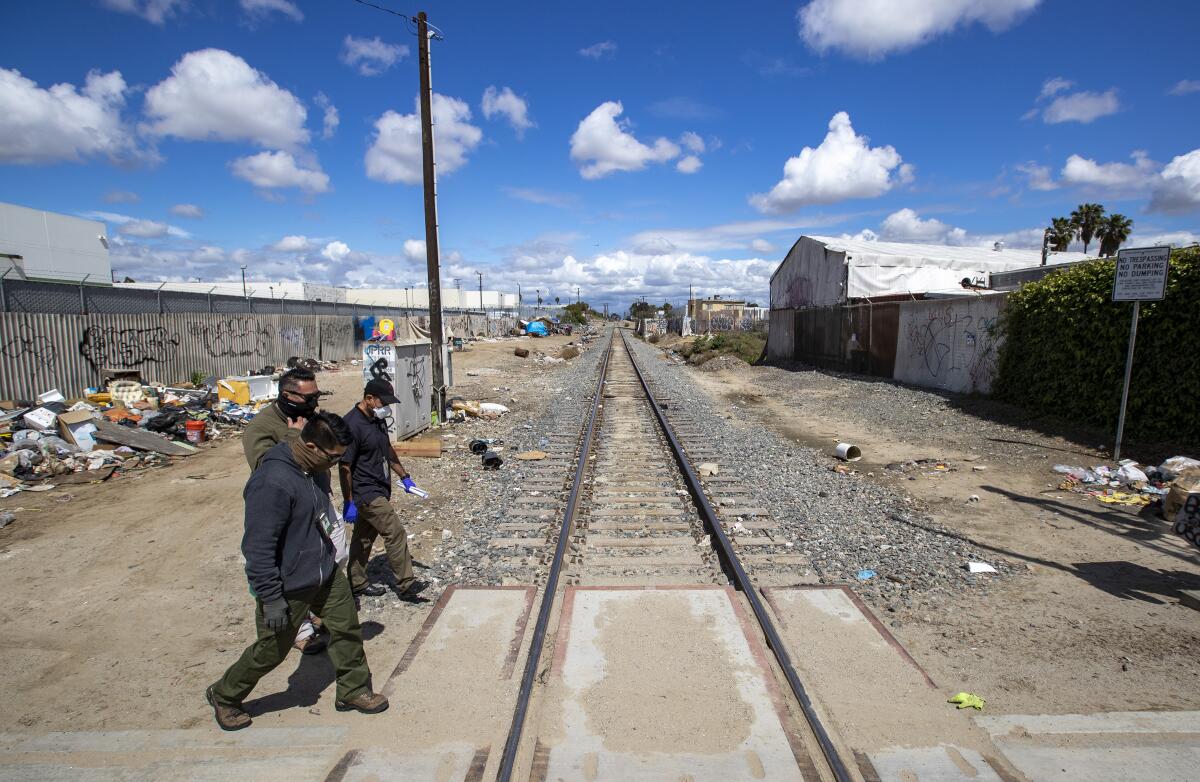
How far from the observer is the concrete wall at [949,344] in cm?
1433

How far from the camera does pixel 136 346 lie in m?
15.3

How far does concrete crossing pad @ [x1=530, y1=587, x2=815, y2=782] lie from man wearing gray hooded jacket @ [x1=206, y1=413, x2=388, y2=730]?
1.12 m

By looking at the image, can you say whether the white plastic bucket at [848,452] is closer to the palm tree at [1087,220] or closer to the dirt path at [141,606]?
the dirt path at [141,606]

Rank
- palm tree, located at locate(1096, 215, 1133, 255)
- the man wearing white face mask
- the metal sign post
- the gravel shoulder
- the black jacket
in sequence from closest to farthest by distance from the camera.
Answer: the black jacket, the gravel shoulder, the man wearing white face mask, the metal sign post, palm tree, located at locate(1096, 215, 1133, 255)

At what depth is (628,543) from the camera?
242 inches

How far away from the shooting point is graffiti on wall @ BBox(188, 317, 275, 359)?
18000mm

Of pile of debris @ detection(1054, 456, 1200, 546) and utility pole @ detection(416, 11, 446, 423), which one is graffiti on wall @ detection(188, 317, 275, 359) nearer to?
utility pole @ detection(416, 11, 446, 423)

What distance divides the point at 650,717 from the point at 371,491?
2.60 m

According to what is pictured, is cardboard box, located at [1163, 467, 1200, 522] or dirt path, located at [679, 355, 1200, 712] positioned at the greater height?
cardboard box, located at [1163, 467, 1200, 522]

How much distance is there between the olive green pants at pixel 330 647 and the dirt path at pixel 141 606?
334mm

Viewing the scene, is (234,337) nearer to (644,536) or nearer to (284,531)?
(644,536)

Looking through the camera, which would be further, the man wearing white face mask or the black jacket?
the man wearing white face mask

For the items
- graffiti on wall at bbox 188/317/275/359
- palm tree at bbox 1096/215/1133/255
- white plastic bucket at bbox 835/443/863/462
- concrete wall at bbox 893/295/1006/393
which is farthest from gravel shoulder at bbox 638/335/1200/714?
palm tree at bbox 1096/215/1133/255

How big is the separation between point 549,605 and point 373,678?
1.28 meters
